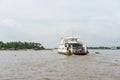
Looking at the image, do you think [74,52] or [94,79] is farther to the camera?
[74,52]

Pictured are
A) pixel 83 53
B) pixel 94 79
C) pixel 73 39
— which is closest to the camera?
pixel 94 79

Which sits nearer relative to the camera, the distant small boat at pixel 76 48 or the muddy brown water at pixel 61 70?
the muddy brown water at pixel 61 70

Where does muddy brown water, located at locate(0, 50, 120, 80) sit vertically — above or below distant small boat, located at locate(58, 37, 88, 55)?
below

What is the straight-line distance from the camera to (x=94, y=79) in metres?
25.2

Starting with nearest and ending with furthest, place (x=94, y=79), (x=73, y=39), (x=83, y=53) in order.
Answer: (x=94, y=79) → (x=83, y=53) → (x=73, y=39)

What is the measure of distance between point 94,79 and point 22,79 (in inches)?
252

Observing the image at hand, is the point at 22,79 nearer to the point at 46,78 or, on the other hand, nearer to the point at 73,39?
the point at 46,78

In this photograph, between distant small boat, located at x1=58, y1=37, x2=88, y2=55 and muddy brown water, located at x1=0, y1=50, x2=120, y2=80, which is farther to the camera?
distant small boat, located at x1=58, y1=37, x2=88, y2=55

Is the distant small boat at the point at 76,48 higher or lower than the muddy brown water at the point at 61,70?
higher

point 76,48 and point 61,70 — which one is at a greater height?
point 76,48

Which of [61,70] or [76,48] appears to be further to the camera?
[76,48]

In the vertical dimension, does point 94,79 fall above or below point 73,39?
below

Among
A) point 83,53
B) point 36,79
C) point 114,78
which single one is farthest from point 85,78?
point 83,53

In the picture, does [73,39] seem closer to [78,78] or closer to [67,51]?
[67,51]
